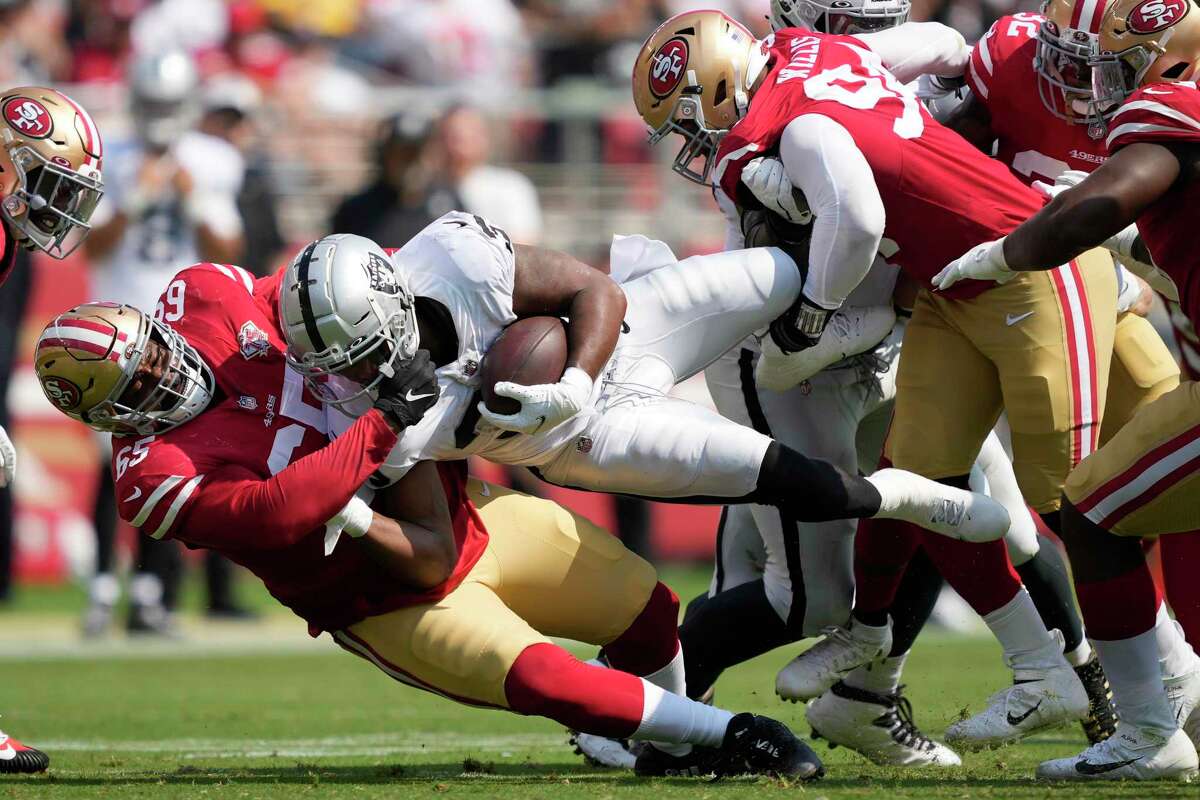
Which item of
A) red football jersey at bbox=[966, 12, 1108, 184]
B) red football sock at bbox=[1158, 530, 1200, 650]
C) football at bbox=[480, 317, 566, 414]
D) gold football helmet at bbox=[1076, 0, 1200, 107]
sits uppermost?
gold football helmet at bbox=[1076, 0, 1200, 107]

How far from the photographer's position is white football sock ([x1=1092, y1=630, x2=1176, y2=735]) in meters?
3.98

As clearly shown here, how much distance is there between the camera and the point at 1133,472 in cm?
381

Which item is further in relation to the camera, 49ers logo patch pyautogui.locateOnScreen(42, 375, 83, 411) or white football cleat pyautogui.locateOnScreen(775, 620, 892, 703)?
white football cleat pyautogui.locateOnScreen(775, 620, 892, 703)

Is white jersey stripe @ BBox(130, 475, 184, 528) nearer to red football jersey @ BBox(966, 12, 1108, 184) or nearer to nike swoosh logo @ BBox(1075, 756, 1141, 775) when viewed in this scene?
nike swoosh logo @ BBox(1075, 756, 1141, 775)

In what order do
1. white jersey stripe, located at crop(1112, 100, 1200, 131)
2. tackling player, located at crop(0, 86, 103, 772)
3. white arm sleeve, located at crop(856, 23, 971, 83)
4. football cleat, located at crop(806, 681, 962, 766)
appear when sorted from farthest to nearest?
white arm sleeve, located at crop(856, 23, 971, 83)
football cleat, located at crop(806, 681, 962, 766)
tackling player, located at crop(0, 86, 103, 772)
white jersey stripe, located at crop(1112, 100, 1200, 131)

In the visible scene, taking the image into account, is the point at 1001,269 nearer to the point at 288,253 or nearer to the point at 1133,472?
the point at 1133,472

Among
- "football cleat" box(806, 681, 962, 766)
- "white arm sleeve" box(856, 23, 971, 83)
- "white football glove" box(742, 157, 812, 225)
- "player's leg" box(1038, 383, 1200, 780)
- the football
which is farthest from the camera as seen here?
"white arm sleeve" box(856, 23, 971, 83)

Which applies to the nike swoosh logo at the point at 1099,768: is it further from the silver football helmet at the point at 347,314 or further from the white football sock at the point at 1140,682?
the silver football helmet at the point at 347,314

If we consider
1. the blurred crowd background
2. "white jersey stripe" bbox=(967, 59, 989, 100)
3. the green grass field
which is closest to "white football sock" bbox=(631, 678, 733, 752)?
the green grass field

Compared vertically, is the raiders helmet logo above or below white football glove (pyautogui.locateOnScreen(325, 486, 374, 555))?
above

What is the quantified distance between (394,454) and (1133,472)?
1.71 m

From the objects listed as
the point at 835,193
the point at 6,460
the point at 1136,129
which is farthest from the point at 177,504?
the point at 1136,129

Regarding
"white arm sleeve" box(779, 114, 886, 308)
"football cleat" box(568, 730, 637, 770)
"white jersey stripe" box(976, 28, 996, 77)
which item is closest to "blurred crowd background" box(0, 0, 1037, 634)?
"football cleat" box(568, 730, 637, 770)

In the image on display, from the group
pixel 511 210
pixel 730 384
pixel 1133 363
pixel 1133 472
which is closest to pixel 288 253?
pixel 511 210
